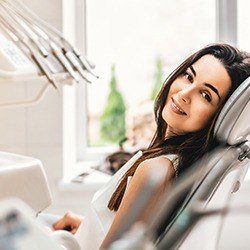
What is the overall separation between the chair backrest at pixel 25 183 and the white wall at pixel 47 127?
37cm

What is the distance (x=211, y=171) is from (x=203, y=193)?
1 cm

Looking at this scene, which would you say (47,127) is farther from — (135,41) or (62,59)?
(135,41)

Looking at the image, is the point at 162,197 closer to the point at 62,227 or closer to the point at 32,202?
the point at 32,202

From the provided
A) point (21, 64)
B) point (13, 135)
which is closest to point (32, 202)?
point (21, 64)

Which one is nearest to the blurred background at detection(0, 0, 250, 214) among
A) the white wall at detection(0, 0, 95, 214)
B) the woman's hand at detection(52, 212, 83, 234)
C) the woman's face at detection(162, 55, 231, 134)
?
the white wall at detection(0, 0, 95, 214)

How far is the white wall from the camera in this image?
0.80 metres

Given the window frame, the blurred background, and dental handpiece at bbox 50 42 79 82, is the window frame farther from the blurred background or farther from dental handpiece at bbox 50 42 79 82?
dental handpiece at bbox 50 42 79 82

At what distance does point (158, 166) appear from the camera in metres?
0.37

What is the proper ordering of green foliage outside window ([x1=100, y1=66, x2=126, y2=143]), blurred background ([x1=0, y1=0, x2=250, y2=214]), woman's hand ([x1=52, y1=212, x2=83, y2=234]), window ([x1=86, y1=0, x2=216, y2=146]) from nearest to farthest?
woman's hand ([x1=52, y1=212, x2=83, y2=234]), blurred background ([x1=0, y1=0, x2=250, y2=214]), green foliage outside window ([x1=100, y1=66, x2=126, y2=143]), window ([x1=86, y1=0, x2=216, y2=146])

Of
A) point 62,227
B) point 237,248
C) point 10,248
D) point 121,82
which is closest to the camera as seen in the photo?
point 10,248

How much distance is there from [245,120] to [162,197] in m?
0.08

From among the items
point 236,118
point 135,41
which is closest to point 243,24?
point 135,41

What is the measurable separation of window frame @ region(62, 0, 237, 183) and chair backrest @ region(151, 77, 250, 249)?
0.55 metres

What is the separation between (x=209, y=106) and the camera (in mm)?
390
